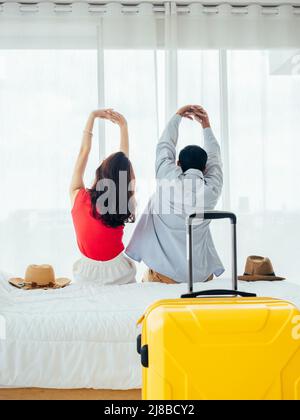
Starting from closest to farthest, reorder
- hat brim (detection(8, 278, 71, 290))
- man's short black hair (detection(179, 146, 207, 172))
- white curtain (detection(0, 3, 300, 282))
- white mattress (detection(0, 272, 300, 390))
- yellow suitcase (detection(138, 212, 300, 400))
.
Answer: yellow suitcase (detection(138, 212, 300, 400)) < white mattress (detection(0, 272, 300, 390)) < hat brim (detection(8, 278, 71, 290)) < man's short black hair (detection(179, 146, 207, 172)) < white curtain (detection(0, 3, 300, 282))

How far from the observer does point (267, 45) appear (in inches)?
133

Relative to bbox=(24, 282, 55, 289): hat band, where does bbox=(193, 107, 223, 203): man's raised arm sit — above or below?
above

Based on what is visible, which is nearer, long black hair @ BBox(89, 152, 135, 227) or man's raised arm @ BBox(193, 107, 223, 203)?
long black hair @ BBox(89, 152, 135, 227)

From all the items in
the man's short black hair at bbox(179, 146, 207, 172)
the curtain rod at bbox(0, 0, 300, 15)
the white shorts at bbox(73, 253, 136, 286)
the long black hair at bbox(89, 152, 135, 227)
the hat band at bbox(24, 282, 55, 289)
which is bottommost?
the hat band at bbox(24, 282, 55, 289)

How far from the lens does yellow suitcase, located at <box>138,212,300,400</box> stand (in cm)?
124

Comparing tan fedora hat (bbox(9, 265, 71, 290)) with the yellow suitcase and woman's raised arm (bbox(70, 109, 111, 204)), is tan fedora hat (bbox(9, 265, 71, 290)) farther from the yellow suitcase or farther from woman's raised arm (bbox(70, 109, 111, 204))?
the yellow suitcase

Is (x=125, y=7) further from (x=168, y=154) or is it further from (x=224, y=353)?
(x=224, y=353)

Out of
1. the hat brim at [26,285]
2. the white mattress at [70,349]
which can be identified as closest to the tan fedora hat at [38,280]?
the hat brim at [26,285]

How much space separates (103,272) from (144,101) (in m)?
1.38

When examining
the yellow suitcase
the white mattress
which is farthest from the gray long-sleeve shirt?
the yellow suitcase

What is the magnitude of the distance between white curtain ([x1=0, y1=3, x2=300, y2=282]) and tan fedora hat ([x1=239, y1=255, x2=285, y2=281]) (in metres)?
0.71

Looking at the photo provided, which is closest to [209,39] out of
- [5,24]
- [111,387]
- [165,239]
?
[5,24]

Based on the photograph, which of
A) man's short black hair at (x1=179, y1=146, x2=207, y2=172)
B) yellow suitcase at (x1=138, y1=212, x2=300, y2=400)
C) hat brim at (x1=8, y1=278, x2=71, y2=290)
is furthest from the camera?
man's short black hair at (x1=179, y1=146, x2=207, y2=172)
